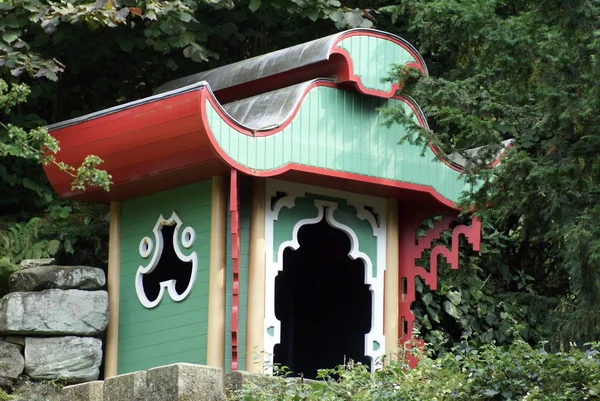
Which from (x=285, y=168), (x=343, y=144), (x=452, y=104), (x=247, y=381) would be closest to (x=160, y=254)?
(x=285, y=168)

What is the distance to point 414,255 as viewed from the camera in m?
12.4

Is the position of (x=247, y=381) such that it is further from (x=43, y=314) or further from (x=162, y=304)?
(x=43, y=314)

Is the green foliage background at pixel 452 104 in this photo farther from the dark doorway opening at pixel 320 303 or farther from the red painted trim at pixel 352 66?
the dark doorway opening at pixel 320 303

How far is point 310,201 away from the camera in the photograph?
11891mm

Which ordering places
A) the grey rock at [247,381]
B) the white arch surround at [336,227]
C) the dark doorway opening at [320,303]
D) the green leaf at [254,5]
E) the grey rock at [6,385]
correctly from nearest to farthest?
the grey rock at [247,381], the white arch surround at [336,227], the grey rock at [6,385], the dark doorway opening at [320,303], the green leaf at [254,5]

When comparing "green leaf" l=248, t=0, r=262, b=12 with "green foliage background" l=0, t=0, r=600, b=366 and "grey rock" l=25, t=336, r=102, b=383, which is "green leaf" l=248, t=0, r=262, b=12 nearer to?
"green foliage background" l=0, t=0, r=600, b=366

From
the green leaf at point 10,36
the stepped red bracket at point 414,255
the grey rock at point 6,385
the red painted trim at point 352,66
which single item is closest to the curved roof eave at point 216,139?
the red painted trim at point 352,66

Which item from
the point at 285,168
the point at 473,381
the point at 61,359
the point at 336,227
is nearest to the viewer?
the point at 473,381

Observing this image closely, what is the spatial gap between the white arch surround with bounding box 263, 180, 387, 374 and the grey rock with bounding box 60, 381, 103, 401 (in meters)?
1.60

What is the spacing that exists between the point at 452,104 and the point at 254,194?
1.86 meters

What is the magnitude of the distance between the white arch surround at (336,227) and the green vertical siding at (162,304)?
0.53 m

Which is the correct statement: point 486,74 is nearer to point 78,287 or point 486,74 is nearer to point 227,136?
point 227,136

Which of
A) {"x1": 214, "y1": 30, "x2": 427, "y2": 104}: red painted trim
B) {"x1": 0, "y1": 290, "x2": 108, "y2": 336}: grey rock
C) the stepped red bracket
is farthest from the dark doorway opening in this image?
{"x1": 0, "y1": 290, "x2": 108, "y2": 336}: grey rock

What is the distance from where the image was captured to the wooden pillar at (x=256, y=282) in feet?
36.6
